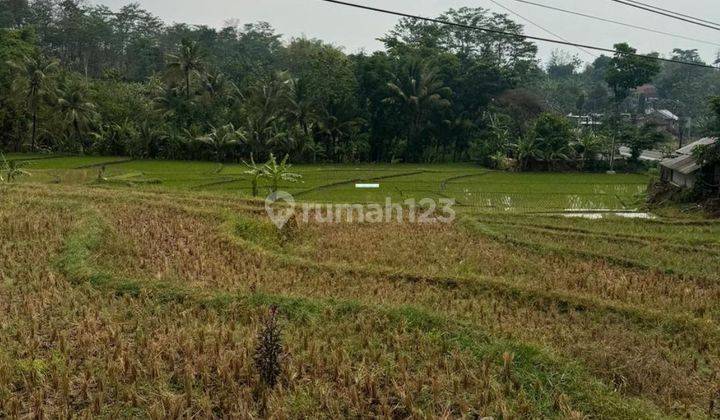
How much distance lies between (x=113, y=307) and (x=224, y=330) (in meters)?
1.46

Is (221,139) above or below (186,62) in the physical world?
below

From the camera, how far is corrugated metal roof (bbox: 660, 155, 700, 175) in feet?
51.5

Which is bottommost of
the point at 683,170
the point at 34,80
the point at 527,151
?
the point at 683,170

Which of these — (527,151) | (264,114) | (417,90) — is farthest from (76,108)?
(527,151)

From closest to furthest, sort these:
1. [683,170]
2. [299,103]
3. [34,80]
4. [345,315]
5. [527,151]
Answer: [345,315], [683,170], [34,80], [527,151], [299,103]

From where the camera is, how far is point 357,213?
42.6 ft

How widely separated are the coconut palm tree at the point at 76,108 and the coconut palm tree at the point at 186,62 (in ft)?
14.4

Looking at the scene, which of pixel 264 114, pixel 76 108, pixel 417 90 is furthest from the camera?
pixel 417 90

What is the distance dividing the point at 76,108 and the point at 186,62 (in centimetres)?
580

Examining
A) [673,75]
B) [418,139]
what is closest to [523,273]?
[418,139]

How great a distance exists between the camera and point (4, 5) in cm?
4384

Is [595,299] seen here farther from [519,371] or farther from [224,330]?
[224,330]

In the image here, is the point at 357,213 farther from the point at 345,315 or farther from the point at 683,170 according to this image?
the point at 683,170

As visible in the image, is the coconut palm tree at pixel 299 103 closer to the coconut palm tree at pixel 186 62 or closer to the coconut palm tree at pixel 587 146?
the coconut palm tree at pixel 186 62
